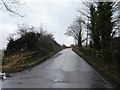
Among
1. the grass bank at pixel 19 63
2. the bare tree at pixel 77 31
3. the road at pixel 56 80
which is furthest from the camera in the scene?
the bare tree at pixel 77 31

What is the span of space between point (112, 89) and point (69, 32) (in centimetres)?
9515

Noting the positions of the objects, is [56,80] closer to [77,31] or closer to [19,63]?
[19,63]

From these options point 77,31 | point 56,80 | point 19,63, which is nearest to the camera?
point 56,80

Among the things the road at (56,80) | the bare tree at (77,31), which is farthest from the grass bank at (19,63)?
the bare tree at (77,31)

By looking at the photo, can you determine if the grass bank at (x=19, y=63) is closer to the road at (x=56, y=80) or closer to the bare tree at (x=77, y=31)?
the road at (x=56, y=80)

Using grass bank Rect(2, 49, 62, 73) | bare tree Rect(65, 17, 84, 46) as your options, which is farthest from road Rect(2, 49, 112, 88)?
bare tree Rect(65, 17, 84, 46)

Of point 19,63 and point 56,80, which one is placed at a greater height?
point 19,63

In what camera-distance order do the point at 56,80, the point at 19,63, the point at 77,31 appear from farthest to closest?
the point at 77,31, the point at 19,63, the point at 56,80

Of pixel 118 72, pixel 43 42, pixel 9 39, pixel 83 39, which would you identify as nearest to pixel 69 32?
pixel 83 39

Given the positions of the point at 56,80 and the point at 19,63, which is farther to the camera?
the point at 19,63

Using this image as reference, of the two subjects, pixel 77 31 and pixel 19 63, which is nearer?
pixel 19 63

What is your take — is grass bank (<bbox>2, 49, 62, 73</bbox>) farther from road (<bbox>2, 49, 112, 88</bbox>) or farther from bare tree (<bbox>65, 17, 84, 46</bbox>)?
bare tree (<bbox>65, 17, 84, 46</bbox>)

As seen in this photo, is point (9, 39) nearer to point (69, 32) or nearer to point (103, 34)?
point (103, 34)

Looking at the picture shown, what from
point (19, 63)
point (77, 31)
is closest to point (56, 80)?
point (19, 63)
